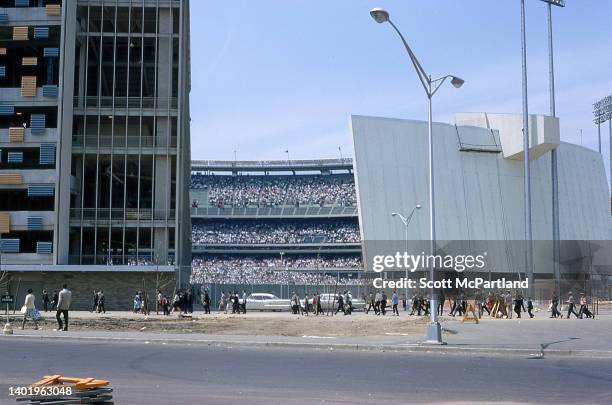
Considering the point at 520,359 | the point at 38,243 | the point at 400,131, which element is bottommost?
the point at 520,359

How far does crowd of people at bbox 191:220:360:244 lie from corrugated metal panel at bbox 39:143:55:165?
168 ft

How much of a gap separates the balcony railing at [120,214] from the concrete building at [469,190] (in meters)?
25.3

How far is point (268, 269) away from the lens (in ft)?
266

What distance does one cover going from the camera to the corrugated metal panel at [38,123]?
50375 mm

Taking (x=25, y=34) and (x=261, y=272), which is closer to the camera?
(x=25, y=34)

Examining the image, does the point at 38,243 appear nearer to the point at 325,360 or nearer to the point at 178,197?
the point at 178,197

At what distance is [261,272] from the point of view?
8162 centimetres

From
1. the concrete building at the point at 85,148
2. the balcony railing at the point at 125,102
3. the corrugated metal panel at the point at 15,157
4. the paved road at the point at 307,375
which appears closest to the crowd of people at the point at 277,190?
the concrete building at the point at 85,148

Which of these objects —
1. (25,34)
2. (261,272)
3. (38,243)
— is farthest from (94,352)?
(261,272)

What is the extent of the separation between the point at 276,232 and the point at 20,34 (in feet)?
187

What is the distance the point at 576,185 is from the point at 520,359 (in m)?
80.7

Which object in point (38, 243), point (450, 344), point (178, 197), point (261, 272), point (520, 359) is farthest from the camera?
point (261, 272)

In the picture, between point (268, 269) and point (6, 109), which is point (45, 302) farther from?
point (268, 269)

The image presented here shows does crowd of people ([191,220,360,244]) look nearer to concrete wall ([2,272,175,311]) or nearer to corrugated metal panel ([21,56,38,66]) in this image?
concrete wall ([2,272,175,311])
